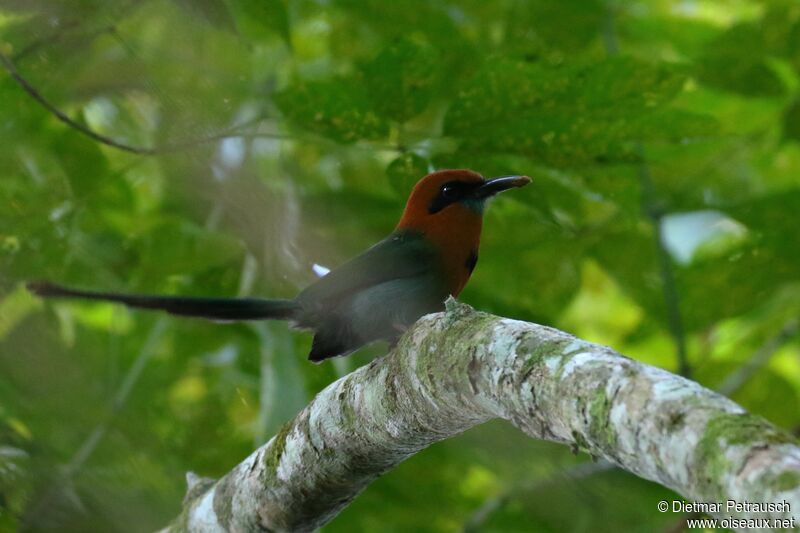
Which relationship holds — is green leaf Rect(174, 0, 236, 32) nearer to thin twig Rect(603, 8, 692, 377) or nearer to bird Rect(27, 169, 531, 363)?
bird Rect(27, 169, 531, 363)

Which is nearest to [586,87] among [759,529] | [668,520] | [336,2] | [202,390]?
[336,2]

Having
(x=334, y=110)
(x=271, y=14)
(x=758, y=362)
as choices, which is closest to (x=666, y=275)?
(x=758, y=362)

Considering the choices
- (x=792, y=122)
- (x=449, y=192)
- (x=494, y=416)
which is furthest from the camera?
(x=792, y=122)

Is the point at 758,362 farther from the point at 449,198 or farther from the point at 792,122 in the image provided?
the point at 449,198

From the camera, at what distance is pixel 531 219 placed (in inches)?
167

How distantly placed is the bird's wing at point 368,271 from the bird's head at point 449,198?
265mm

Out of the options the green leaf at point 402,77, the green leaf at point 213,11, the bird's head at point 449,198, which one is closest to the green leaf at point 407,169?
the green leaf at point 402,77

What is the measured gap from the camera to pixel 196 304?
10.3 ft

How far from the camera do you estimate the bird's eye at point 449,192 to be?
12.3 ft

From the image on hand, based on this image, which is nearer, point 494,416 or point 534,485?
point 494,416

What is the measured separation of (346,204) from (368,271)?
120 cm

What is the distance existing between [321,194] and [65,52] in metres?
1.44

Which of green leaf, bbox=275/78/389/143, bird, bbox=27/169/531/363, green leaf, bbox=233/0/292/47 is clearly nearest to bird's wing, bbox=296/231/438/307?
bird, bbox=27/169/531/363

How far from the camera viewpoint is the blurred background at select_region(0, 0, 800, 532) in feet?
10.4
